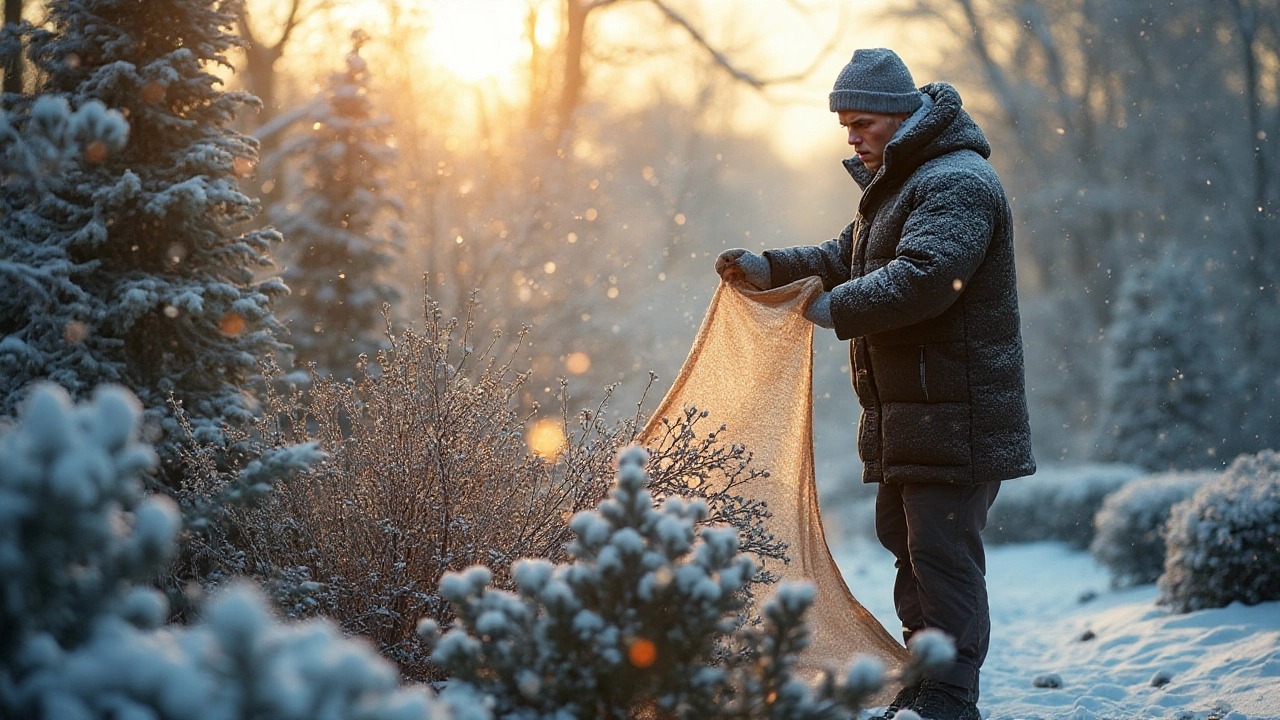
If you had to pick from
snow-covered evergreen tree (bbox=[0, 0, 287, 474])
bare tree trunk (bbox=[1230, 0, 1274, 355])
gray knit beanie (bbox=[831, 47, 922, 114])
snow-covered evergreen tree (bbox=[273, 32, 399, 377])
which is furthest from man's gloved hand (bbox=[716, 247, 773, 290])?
bare tree trunk (bbox=[1230, 0, 1274, 355])

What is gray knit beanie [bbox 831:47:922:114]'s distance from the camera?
3164 mm

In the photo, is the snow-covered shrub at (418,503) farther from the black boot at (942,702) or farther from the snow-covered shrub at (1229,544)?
the snow-covered shrub at (1229,544)

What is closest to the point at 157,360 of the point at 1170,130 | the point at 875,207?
the point at 875,207

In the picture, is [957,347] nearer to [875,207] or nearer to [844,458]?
[875,207]

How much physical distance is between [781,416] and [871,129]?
1.05m

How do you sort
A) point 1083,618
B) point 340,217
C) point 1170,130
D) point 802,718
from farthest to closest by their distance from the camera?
point 1170,130 → point 340,217 → point 1083,618 → point 802,718

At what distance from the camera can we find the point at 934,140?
312 centimetres

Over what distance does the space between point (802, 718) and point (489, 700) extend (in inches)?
20.6

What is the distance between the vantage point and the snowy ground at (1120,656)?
3.59m

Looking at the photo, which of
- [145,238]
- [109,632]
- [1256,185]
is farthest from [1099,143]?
[109,632]

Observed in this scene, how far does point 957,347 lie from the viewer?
3000 millimetres

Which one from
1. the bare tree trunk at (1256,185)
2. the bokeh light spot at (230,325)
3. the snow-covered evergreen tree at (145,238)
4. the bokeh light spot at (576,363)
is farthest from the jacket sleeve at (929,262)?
the bare tree trunk at (1256,185)

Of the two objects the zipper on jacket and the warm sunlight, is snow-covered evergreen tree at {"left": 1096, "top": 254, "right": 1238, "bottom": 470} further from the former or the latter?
the zipper on jacket

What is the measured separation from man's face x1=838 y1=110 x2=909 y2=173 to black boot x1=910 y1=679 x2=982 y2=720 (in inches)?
67.8
